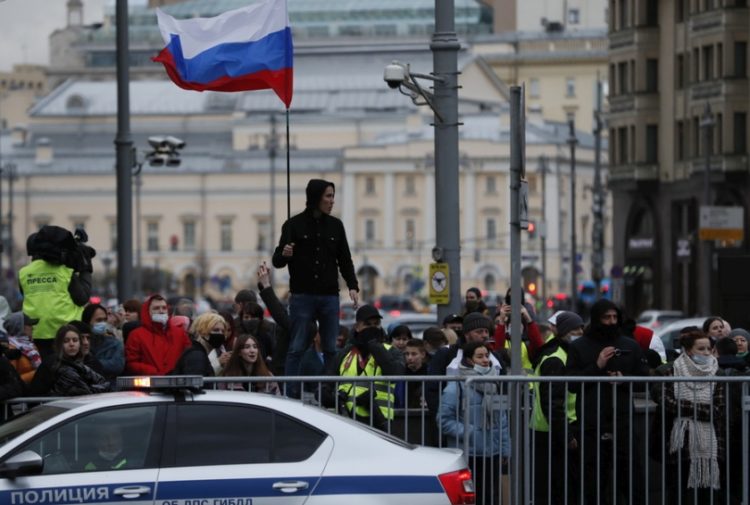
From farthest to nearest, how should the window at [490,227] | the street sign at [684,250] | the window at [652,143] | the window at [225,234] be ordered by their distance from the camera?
the window at [225,234] < the window at [490,227] < the window at [652,143] < the street sign at [684,250]

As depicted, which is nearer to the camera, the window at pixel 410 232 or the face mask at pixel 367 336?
the face mask at pixel 367 336

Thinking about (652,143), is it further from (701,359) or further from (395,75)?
(701,359)

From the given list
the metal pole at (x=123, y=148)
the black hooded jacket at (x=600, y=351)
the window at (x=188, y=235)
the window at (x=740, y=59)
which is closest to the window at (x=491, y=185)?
the window at (x=188, y=235)

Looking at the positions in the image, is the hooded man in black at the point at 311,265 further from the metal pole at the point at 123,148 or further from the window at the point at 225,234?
the window at the point at 225,234

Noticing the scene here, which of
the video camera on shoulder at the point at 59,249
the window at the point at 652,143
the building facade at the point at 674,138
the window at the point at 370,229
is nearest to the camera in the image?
the video camera on shoulder at the point at 59,249

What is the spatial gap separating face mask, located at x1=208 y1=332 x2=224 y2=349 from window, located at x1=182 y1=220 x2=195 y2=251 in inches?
6000

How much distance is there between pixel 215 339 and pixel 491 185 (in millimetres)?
144368

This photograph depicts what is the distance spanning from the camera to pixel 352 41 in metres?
192

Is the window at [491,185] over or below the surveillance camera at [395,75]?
over

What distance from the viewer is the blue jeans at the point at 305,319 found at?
58.6 ft

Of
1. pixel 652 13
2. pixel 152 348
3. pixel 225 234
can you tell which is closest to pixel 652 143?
pixel 652 13

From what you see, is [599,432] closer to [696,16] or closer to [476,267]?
[696,16]

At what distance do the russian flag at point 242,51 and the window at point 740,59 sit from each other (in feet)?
165

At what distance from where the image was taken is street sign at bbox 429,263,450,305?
894 inches
